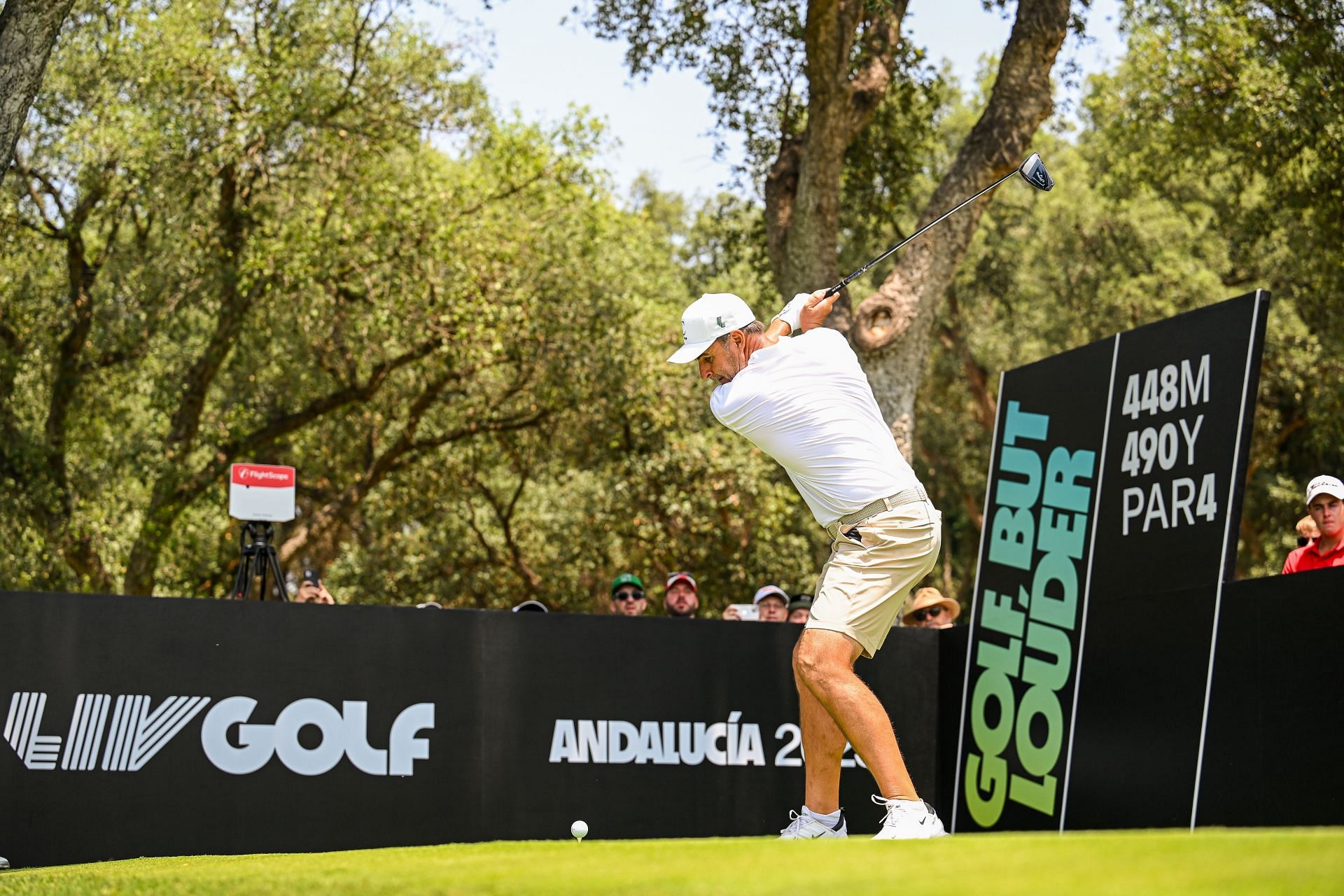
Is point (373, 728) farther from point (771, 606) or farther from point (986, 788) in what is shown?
point (986, 788)

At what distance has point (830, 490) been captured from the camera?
204 inches

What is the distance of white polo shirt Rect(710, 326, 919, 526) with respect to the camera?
202 inches

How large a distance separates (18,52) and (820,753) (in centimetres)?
558

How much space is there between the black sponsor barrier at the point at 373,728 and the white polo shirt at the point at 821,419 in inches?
113

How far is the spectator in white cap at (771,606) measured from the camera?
373 inches

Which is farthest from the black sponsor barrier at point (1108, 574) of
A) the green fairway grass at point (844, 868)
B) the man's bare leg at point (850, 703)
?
the green fairway grass at point (844, 868)

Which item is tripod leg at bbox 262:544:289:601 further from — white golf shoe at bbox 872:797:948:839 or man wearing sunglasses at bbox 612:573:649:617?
white golf shoe at bbox 872:797:948:839

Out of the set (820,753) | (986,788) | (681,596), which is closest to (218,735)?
(681,596)

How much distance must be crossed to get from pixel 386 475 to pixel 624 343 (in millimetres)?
4522

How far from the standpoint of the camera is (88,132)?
48.9ft

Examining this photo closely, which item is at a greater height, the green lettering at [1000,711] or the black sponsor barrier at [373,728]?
the green lettering at [1000,711]

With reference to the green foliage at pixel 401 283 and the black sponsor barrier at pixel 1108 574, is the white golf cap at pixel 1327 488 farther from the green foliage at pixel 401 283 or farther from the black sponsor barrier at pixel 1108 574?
the green foliage at pixel 401 283

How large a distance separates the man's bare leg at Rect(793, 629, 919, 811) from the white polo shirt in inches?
20.4

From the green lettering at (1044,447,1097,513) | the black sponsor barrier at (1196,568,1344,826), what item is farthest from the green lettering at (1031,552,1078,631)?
the black sponsor barrier at (1196,568,1344,826)
